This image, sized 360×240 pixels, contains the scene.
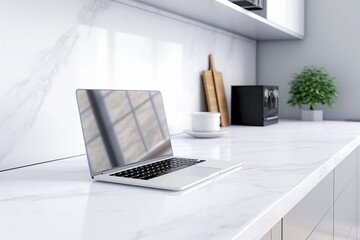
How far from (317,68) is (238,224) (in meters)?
2.13

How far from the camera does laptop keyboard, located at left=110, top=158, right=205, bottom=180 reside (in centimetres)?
89

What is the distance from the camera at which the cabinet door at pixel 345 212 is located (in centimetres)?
137

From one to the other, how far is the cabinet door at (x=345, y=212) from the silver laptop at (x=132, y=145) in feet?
1.78

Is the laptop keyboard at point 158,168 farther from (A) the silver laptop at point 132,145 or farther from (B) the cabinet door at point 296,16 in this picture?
(B) the cabinet door at point 296,16

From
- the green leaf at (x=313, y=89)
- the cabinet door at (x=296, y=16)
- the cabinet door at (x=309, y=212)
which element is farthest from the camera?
the green leaf at (x=313, y=89)

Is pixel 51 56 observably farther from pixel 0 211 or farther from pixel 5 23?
pixel 0 211

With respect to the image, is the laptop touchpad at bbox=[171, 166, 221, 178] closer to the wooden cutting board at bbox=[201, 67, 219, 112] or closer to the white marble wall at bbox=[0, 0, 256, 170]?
Answer: the white marble wall at bbox=[0, 0, 256, 170]

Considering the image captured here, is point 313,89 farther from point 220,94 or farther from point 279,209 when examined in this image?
point 279,209

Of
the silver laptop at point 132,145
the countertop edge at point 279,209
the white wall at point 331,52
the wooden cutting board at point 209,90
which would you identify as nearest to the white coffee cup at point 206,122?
the wooden cutting board at point 209,90

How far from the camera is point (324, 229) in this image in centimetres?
117

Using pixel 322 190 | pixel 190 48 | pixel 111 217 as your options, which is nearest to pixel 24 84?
pixel 111 217

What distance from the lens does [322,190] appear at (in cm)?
113

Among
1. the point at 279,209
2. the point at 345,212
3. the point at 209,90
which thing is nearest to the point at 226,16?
the point at 209,90

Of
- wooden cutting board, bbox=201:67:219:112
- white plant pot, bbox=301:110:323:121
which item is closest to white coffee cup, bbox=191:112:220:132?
wooden cutting board, bbox=201:67:219:112
